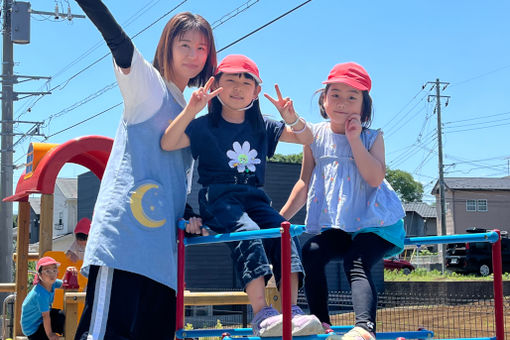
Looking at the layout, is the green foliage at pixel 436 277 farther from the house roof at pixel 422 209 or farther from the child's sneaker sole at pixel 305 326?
the house roof at pixel 422 209

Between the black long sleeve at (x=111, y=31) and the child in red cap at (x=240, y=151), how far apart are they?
1.14 feet

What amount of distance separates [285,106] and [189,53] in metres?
0.55

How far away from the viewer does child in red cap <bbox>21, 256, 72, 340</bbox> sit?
5594 mm

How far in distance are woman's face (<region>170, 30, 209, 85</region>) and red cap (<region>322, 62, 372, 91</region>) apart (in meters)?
0.63

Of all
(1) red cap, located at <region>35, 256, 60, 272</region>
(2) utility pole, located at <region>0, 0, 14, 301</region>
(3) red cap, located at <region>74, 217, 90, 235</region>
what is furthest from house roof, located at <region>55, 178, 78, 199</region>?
(1) red cap, located at <region>35, 256, 60, 272</region>

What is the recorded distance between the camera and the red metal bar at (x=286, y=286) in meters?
2.33

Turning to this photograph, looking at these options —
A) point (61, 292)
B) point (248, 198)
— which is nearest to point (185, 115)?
point (248, 198)

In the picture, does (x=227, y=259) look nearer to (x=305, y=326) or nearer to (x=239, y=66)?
(x=239, y=66)

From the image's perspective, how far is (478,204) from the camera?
4547cm

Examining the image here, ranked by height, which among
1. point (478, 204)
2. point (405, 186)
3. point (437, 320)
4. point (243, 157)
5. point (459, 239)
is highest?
point (405, 186)

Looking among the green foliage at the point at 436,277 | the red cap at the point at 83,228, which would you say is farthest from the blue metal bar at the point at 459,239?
the green foliage at the point at 436,277

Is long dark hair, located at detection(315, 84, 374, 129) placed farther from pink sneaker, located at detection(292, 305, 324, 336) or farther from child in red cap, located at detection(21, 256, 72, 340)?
child in red cap, located at detection(21, 256, 72, 340)

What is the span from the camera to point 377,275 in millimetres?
21641

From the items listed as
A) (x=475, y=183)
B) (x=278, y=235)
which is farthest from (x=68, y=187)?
(x=278, y=235)
